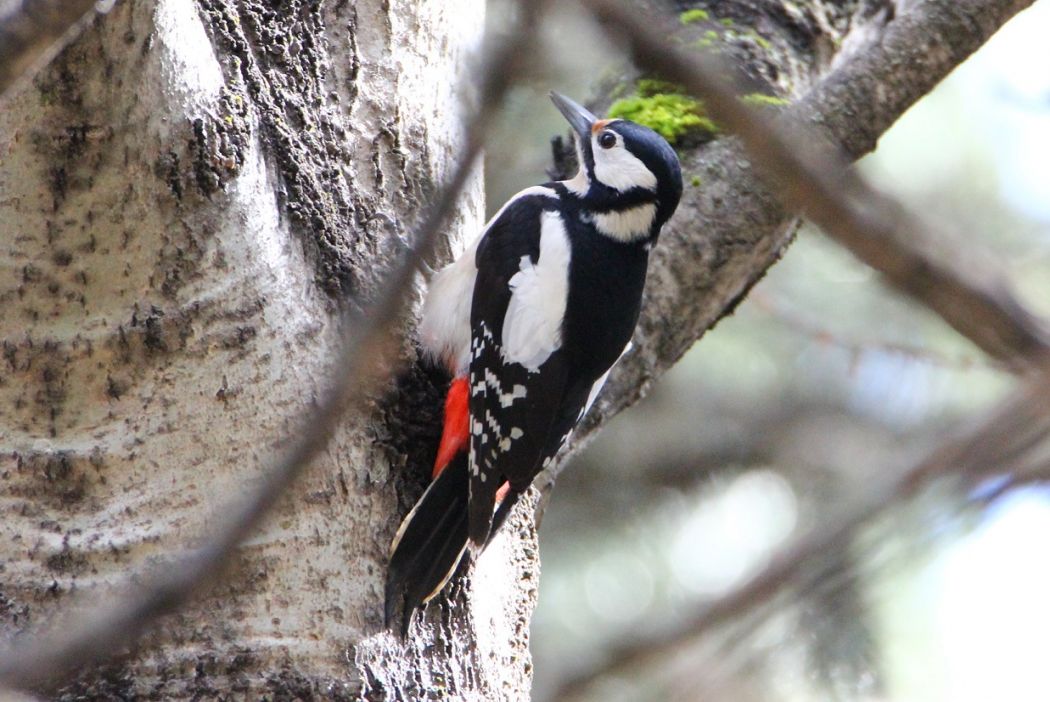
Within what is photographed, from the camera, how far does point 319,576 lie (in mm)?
1912

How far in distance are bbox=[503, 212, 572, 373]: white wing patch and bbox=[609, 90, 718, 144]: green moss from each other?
39 centimetres

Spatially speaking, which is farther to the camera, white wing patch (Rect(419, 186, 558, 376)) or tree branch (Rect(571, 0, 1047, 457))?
tree branch (Rect(571, 0, 1047, 457))

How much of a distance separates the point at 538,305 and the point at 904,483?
1970 millimetres

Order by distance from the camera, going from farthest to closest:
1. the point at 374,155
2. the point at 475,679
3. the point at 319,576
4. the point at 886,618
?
the point at 886,618
the point at 374,155
the point at 475,679
the point at 319,576

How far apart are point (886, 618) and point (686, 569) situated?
84 centimetres

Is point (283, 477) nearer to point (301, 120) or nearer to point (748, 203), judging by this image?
point (301, 120)

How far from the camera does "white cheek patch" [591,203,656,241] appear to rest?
280 cm

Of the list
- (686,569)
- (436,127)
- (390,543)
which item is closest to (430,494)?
(390,543)

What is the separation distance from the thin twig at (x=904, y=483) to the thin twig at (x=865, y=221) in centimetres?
4

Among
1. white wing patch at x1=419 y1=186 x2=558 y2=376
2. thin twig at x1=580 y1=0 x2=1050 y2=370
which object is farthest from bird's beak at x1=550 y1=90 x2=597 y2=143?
thin twig at x1=580 y1=0 x2=1050 y2=370

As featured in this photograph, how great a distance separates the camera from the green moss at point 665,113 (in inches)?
112

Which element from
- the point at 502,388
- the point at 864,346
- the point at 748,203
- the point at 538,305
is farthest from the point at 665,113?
the point at 502,388

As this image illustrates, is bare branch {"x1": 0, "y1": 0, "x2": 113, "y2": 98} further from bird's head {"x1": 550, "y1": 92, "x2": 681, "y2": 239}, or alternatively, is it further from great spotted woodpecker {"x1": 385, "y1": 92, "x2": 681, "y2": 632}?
bird's head {"x1": 550, "y1": 92, "x2": 681, "y2": 239}

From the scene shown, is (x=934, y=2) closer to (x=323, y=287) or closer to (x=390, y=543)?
(x=323, y=287)
